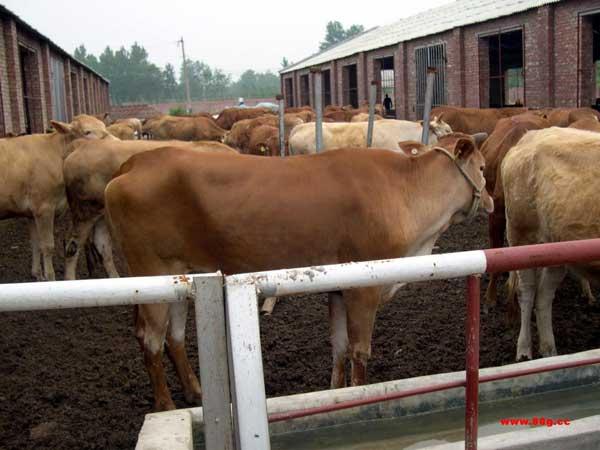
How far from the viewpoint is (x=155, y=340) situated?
4652mm

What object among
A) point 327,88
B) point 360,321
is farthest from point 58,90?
point 360,321

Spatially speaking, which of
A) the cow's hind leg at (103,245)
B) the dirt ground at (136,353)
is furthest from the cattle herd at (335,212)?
the cow's hind leg at (103,245)

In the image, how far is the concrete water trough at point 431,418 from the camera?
2.78 meters

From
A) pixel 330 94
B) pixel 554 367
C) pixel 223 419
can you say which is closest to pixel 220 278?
pixel 223 419

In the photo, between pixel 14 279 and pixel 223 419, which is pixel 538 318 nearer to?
pixel 223 419

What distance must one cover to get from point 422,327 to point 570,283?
97.3 inches

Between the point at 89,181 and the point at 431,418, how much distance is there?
6.21 metres

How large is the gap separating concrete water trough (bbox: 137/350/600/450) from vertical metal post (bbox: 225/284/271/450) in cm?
89

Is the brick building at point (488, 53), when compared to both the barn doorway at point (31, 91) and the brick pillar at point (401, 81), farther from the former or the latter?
the barn doorway at point (31, 91)

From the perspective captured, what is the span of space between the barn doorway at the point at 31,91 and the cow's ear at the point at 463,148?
17958 mm

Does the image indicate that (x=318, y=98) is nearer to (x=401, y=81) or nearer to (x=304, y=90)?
(x=401, y=81)

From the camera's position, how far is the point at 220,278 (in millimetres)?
2033

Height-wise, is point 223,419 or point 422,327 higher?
point 223,419

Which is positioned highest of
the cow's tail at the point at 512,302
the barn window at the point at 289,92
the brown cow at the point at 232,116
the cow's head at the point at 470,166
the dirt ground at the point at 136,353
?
the barn window at the point at 289,92
